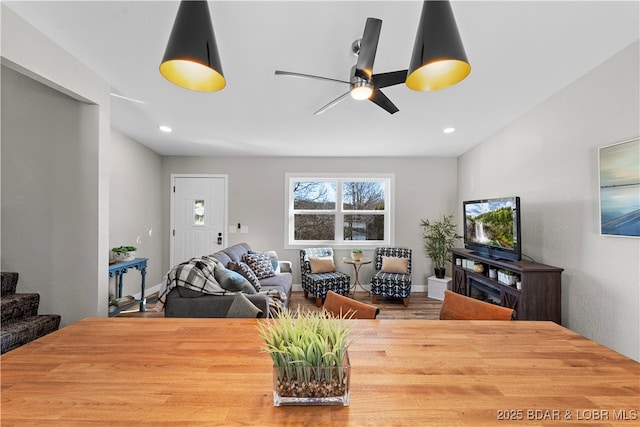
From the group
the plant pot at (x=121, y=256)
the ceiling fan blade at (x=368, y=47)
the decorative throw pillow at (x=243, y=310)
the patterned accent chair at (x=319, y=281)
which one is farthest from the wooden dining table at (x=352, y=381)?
the patterned accent chair at (x=319, y=281)

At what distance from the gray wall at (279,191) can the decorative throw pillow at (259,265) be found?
1.01 metres

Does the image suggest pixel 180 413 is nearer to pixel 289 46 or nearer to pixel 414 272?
pixel 289 46

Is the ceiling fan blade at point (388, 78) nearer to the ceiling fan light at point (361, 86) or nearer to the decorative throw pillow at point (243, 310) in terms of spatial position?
the ceiling fan light at point (361, 86)

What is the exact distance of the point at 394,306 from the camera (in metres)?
4.30

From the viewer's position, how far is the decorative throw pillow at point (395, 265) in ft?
15.1

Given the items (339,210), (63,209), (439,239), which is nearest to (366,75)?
(63,209)

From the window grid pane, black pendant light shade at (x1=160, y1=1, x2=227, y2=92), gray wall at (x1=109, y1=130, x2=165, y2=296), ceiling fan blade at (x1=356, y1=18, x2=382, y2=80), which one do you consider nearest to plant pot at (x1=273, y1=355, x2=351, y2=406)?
black pendant light shade at (x1=160, y1=1, x2=227, y2=92)

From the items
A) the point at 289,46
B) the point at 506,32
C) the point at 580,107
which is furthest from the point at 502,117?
the point at 289,46

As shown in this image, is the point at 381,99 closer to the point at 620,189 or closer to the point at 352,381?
the point at 620,189

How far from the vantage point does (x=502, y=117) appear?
3256 millimetres

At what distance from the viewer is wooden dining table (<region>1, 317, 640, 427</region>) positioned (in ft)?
2.32

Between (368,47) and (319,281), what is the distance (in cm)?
330

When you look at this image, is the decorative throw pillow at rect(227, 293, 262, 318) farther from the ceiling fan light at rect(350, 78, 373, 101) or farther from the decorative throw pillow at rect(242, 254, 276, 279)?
the decorative throw pillow at rect(242, 254, 276, 279)

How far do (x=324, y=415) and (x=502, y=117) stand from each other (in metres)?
3.62
